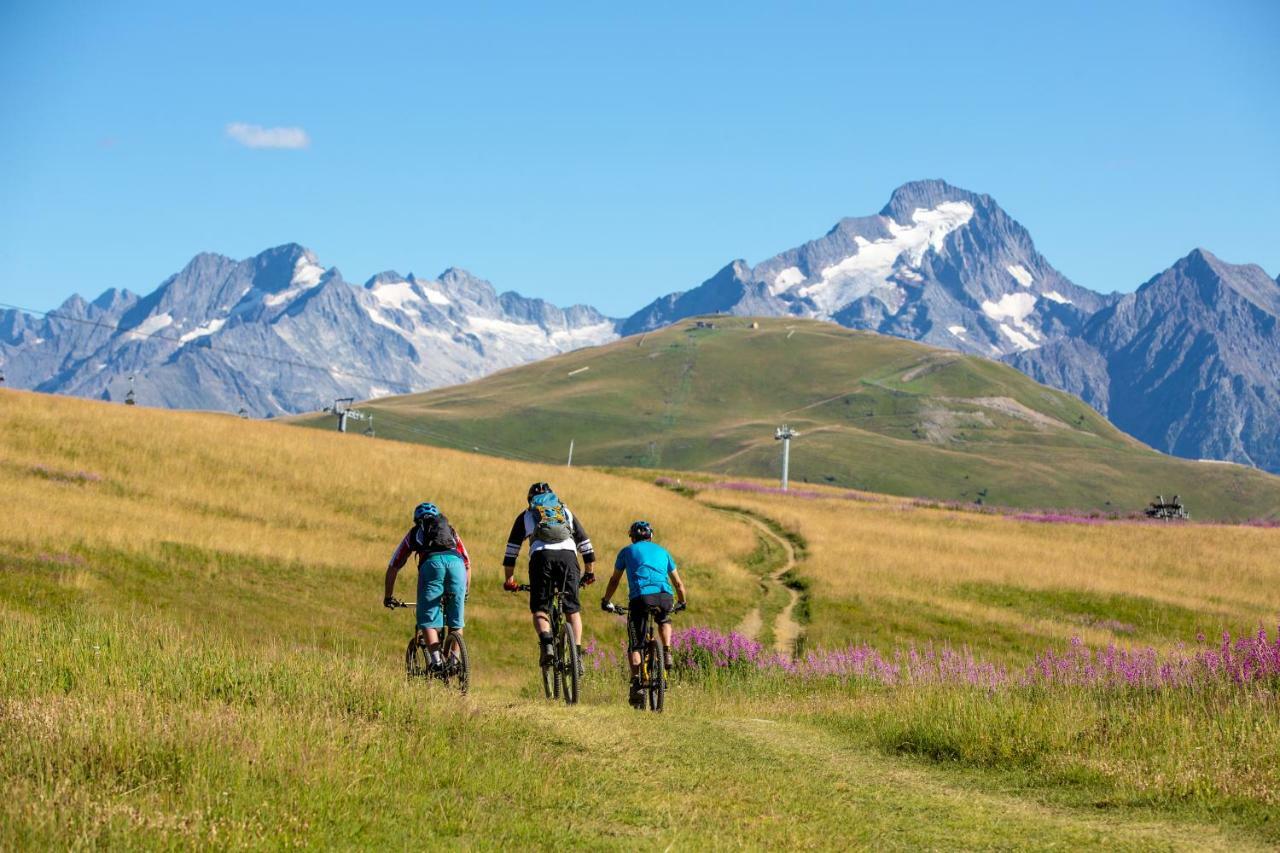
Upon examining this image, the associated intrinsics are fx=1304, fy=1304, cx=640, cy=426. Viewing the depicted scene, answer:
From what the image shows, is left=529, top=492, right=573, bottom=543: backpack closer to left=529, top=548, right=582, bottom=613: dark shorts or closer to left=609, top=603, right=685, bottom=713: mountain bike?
left=529, top=548, right=582, bottom=613: dark shorts

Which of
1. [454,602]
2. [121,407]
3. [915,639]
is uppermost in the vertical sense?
[121,407]

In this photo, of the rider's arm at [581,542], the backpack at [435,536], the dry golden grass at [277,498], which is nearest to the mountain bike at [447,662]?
the backpack at [435,536]

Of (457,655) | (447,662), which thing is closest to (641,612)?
(457,655)

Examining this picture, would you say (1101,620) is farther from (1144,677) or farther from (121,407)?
(121,407)

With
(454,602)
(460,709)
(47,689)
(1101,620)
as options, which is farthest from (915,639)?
(47,689)

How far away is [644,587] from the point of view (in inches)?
688

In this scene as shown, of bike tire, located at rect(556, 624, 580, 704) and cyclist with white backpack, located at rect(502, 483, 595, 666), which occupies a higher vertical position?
cyclist with white backpack, located at rect(502, 483, 595, 666)

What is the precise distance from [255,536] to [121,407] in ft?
79.6

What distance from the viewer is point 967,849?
373 inches

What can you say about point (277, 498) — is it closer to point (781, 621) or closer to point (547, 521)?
point (781, 621)

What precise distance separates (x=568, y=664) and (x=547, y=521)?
200 cm

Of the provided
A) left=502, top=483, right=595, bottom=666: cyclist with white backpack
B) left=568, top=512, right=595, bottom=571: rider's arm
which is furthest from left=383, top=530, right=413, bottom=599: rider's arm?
left=568, top=512, right=595, bottom=571: rider's arm

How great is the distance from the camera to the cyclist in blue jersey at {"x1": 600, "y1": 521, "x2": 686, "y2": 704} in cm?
1745

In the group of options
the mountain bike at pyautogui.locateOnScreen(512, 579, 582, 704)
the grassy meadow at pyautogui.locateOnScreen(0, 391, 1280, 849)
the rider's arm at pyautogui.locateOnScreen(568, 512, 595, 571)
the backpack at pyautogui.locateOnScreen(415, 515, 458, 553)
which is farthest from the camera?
the rider's arm at pyautogui.locateOnScreen(568, 512, 595, 571)
